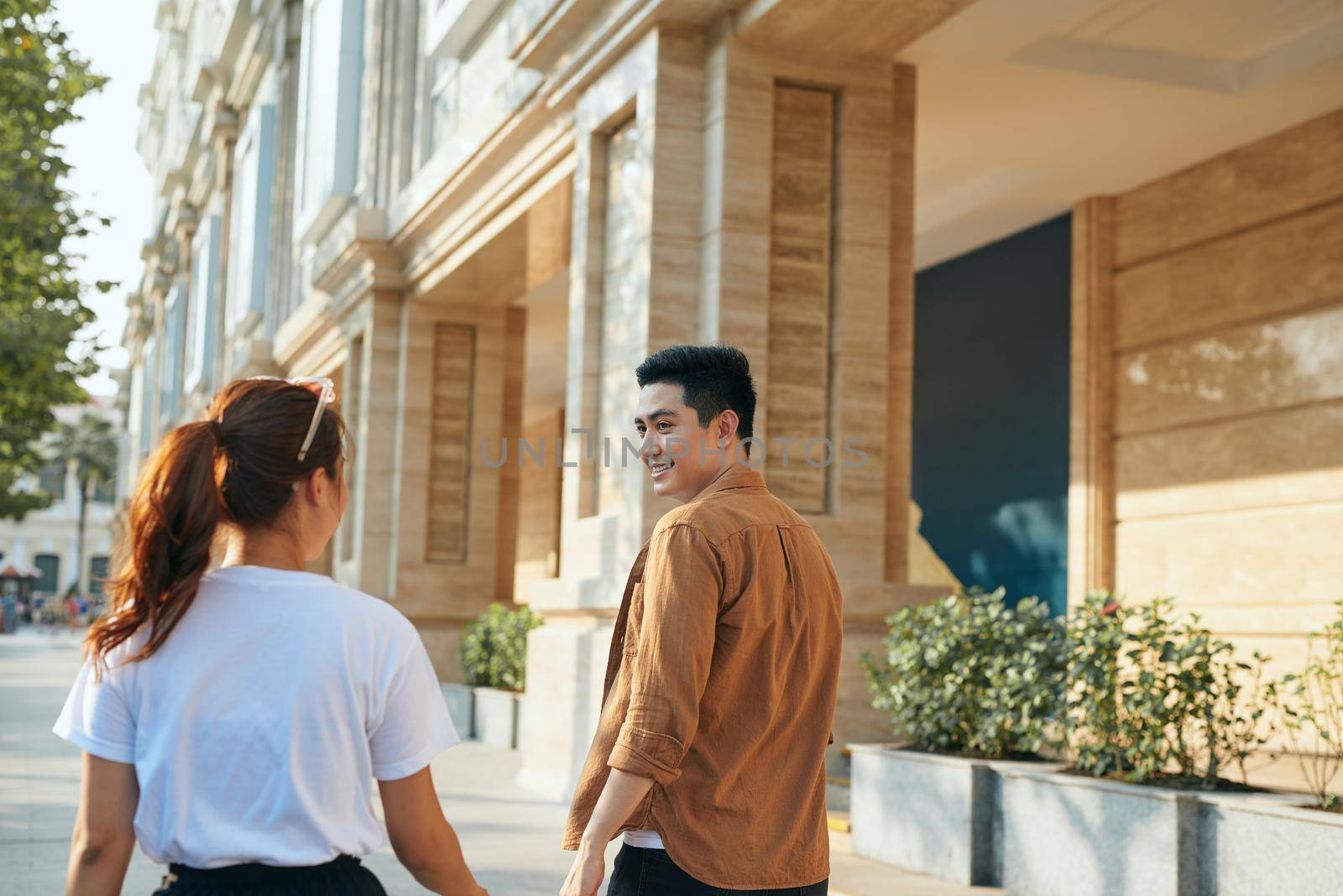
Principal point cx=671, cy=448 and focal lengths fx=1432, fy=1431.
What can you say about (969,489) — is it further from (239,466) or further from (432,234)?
(239,466)

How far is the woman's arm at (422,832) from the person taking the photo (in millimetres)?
2201

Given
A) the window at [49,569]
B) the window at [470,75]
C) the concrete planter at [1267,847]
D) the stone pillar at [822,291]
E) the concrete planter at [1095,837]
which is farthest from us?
the window at [49,569]

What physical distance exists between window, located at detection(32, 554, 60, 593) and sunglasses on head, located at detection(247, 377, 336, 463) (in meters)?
103

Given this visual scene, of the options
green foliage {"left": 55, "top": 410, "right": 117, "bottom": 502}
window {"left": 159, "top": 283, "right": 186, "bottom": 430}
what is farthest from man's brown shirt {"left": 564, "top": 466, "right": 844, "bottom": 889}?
green foliage {"left": 55, "top": 410, "right": 117, "bottom": 502}

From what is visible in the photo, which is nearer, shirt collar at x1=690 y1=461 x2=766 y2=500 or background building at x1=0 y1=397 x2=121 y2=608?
shirt collar at x1=690 y1=461 x2=766 y2=500

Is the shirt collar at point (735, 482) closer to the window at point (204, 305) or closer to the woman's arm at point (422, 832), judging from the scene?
the woman's arm at point (422, 832)

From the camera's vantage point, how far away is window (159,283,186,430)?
119 feet

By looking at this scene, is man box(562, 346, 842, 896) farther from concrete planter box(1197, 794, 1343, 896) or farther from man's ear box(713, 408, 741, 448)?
concrete planter box(1197, 794, 1343, 896)

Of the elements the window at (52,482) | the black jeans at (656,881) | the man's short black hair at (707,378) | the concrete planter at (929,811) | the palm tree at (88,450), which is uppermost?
the palm tree at (88,450)

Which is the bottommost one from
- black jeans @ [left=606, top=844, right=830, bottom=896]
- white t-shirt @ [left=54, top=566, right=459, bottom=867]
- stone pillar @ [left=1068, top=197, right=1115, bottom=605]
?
black jeans @ [left=606, top=844, right=830, bottom=896]

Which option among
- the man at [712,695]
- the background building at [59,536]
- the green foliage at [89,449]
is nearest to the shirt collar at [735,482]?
the man at [712,695]

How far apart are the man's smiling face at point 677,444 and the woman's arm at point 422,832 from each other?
864 millimetres

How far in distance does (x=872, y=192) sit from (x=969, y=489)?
606cm

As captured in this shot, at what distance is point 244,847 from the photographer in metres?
2.08
